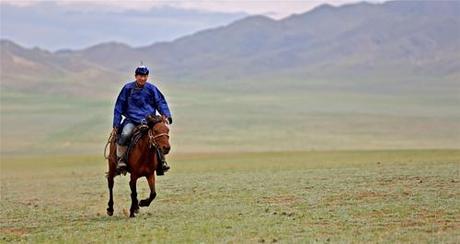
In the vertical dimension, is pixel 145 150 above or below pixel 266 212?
above

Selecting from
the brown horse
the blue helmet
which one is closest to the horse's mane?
the brown horse

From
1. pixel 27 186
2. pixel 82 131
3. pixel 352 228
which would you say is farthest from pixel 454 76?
pixel 352 228

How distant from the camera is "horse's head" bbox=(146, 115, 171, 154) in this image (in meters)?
13.2

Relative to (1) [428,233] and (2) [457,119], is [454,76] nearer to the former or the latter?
(2) [457,119]

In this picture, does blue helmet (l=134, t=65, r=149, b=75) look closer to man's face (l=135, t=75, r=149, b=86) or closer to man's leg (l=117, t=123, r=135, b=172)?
man's face (l=135, t=75, r=149, b=86)

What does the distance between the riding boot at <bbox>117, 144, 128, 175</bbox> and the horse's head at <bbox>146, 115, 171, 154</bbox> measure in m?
0.69

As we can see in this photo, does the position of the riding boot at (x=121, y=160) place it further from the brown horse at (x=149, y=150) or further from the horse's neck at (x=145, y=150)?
the horse's neck at (x=145, y=150)

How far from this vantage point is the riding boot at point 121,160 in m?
13.8

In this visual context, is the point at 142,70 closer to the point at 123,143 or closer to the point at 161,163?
the point at 123,143

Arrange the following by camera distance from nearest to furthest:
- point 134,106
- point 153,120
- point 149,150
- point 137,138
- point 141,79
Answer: point 153,120
point 149,150
point 137,138
point 141,79
point 134,106

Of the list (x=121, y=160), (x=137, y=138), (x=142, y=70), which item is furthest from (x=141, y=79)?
(x=121, y=160)

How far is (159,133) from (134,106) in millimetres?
898

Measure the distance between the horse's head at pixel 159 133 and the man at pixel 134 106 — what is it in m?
0.33

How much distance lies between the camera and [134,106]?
45.7 ft
